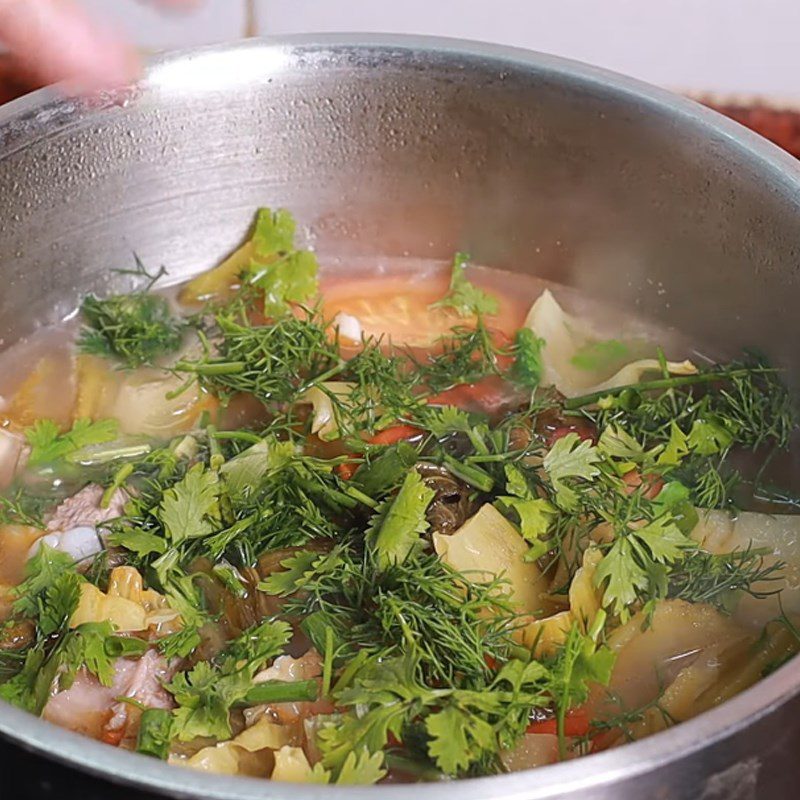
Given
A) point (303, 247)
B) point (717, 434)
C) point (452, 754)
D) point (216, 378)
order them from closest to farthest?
point (452, 754) < point (717, 434) < point (216, 378) < point (303, 247)

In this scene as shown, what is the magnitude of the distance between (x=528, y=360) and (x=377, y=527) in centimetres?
51

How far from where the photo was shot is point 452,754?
1141mm

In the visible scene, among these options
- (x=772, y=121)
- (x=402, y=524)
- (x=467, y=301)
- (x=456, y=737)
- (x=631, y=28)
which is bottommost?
(x=456, y=737)

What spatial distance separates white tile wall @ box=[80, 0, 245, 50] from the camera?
8.37 feet

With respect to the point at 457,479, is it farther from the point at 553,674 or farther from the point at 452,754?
the point at 452,754

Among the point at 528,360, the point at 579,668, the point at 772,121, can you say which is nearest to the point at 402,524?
the point at 579,668

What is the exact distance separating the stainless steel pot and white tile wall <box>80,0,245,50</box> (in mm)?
697

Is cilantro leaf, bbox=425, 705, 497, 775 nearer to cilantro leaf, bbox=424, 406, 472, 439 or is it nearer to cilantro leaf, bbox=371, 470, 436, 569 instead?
cilantro leaf, bbox=371, 470, 436, 569

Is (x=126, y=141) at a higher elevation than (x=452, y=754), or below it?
higher

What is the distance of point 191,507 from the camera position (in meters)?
1.49

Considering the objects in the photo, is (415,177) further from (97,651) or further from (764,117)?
(97,651)

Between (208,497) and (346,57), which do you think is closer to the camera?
(208,497)

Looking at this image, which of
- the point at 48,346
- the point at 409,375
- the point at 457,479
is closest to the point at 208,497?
the point at 457,479

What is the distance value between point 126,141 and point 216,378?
1.37 feet
